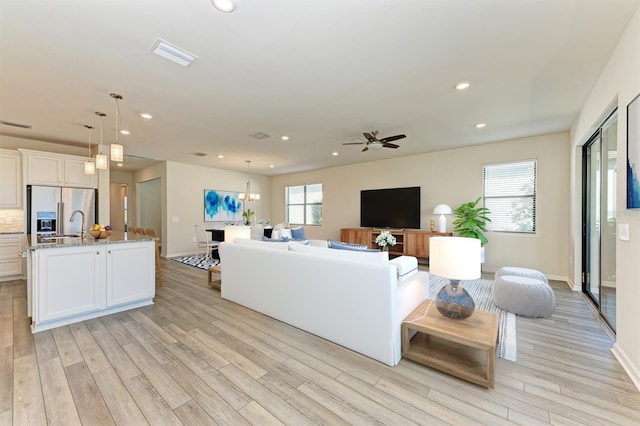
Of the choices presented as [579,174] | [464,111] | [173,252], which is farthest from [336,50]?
[173,252]

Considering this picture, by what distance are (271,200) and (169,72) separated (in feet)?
23.9

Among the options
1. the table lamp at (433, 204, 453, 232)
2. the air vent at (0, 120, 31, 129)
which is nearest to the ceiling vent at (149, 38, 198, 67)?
the air vent at (0, 120, 31, 129)

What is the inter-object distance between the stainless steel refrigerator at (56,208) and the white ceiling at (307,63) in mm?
1109

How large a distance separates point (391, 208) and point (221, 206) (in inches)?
204

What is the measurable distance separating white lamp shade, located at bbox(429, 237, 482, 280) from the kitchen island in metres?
3.56

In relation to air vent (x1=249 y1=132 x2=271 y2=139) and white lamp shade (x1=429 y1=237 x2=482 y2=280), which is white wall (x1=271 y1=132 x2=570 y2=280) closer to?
air vent (x1=249 y1=132 x2=271 y2=139)

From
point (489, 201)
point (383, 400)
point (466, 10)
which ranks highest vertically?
point (466, 10)

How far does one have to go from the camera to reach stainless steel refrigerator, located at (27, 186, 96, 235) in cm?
461

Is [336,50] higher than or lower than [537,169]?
higher

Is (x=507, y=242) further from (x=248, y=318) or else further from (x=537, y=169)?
(x=248, y=318)

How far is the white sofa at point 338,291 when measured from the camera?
2.14 m

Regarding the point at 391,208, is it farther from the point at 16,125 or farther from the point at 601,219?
the point at 16,125

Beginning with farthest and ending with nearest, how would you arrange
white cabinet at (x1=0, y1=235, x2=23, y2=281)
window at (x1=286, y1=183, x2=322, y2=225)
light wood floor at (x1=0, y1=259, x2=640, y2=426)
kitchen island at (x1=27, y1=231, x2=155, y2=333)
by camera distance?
window at (x1=286, y1=183, x2=322, y2=225) < white cabinet at (x1=0, y1=235, x2=23, y2=281) < kitchen island at (x1=27, y1=231, x2=155, y2=333) < light wood floor at (x1=0, y1=259, x2=640, y2=426)

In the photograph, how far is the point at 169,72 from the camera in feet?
8.52
